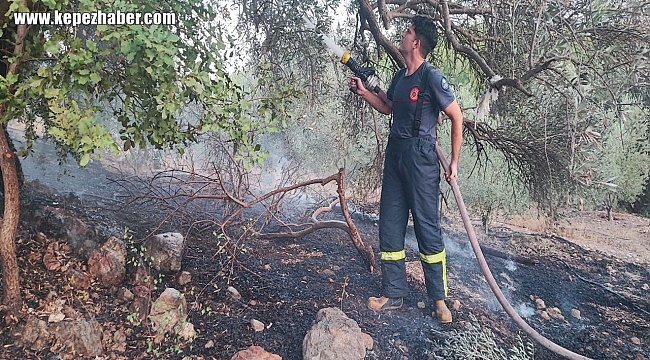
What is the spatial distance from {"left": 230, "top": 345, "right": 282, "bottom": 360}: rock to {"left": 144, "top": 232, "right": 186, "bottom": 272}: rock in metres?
0.94

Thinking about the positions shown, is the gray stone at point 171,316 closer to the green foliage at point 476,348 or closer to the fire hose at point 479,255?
the green foliage at point 476,348

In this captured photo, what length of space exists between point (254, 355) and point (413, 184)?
1.49 meters

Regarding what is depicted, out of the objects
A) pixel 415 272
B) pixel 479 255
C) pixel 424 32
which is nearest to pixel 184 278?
pixel 415 272

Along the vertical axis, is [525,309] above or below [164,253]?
below

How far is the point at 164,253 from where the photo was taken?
3049 mm

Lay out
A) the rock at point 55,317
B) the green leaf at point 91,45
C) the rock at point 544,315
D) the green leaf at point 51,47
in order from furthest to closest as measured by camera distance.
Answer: the rock at point 544,315 → the rock at point 55,317 → the green leaf at point 91,45 → the green leaf at point 51,47

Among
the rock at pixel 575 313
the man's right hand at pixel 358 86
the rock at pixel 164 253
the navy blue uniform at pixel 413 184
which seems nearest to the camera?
the navy blue uniform at pixel 413 184

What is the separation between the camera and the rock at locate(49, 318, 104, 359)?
224 cm

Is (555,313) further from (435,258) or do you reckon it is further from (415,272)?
(435,258)

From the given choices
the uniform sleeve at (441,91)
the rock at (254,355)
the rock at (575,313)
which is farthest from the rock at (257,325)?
the rock at (575,313)

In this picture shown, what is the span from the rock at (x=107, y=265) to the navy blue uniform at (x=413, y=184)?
182cm

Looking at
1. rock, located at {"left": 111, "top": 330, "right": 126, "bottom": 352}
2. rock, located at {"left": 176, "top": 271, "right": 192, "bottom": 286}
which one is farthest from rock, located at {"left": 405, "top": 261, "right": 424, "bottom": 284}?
rock, located at {"left": 111, "top": 330, "right": 126, "bottom": 352}

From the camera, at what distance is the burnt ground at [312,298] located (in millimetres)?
2562

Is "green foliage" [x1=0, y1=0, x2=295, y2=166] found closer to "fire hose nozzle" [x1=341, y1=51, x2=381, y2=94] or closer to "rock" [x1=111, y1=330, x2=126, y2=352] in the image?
"fire hose nozzle" [x1=341, y1=51, x2=381, y2=94]
